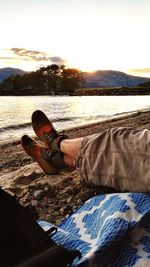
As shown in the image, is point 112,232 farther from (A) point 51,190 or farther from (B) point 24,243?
(A) point 51,190

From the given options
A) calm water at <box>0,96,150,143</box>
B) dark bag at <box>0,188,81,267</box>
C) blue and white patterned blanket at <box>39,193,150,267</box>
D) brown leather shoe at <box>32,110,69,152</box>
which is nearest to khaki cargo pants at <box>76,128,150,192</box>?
blue and white patterned blanket at <box>39,193,150,267</box>

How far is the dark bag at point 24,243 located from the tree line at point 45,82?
4204 inches

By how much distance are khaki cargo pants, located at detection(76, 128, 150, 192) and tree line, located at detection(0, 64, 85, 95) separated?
106m

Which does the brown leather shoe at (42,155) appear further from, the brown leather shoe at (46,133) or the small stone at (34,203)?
the small stone at (34,203)

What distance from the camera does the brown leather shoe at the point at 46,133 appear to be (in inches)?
126

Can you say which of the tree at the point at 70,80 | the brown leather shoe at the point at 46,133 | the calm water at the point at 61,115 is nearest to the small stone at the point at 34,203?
the brown leather shoe at the point at 46,133

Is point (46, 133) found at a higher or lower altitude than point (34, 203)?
higher

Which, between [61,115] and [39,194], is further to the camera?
[61,115]

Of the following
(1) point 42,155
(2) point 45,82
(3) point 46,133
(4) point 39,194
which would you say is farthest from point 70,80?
(4) point 39,194

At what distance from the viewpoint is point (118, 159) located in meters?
2.27

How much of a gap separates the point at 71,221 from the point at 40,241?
725 millimetres

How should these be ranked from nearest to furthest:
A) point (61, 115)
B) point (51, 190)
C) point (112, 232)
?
point (112, 232)
point (51, 190)
point (61, 115)

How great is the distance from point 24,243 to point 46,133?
215 centimetres

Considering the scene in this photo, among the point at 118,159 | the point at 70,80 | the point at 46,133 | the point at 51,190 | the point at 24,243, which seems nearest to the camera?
the point at 24,243
